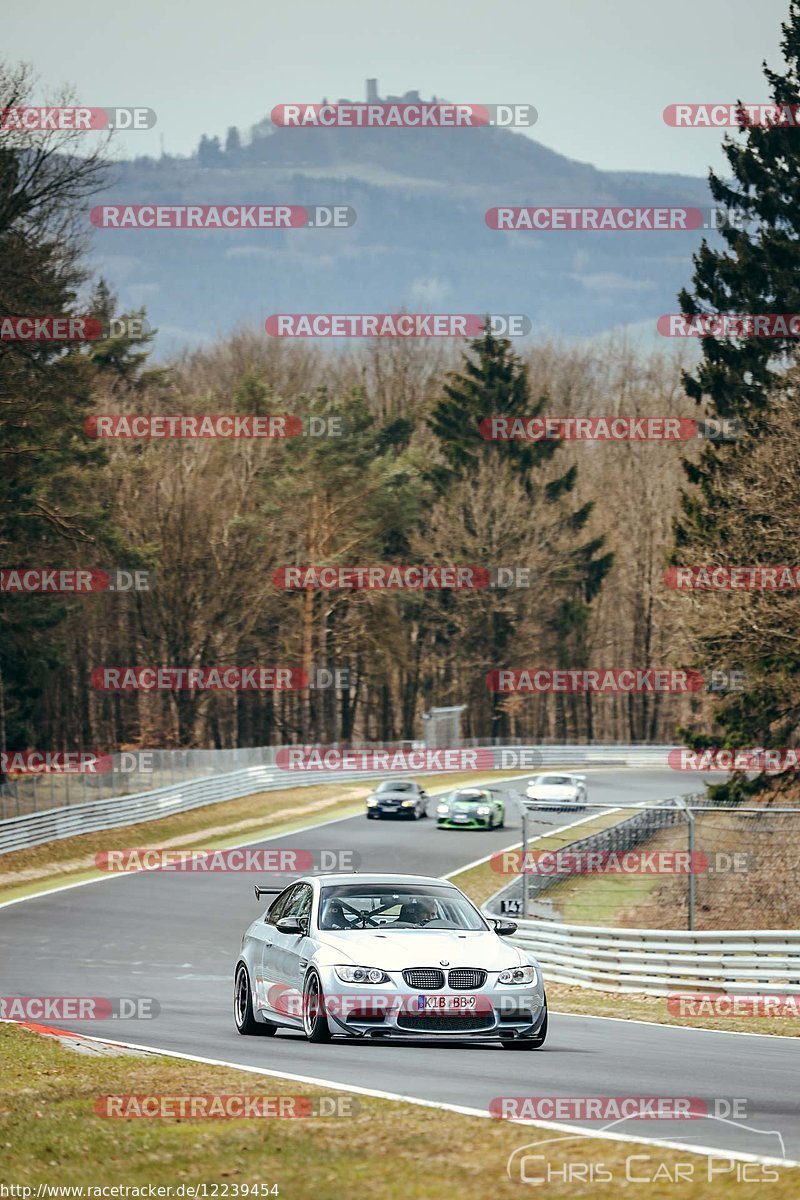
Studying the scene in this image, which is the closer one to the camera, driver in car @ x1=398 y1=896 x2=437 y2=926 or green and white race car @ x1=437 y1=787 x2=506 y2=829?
driver in car @ x1=398 y1=896 x2=437 y2=926

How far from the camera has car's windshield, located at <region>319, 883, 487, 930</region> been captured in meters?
13.7

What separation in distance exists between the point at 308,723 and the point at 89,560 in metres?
23.0

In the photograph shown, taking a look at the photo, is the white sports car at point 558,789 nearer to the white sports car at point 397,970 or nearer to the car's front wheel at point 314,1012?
the white sports car at point 397,970

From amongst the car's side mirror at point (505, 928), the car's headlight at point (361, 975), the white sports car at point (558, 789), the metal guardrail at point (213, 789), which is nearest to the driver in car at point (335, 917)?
the car's side mirror at point (505, 928)

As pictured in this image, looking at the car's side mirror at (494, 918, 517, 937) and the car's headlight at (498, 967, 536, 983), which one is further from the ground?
the car's side mirror at (494, 918, 517, 937)

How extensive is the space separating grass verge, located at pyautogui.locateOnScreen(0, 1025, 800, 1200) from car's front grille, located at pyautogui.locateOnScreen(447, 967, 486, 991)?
8.43ft

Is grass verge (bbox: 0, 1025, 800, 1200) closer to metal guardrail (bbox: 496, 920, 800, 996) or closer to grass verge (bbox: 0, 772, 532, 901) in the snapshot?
metal guardrail (bbox: 496, 920, 800, 996)

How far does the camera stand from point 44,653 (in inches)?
2144

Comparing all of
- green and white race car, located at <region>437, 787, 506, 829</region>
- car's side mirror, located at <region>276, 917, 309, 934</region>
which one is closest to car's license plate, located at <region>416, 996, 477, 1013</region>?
car's side mirror, located at <region>276, 917, 309, 934</region>

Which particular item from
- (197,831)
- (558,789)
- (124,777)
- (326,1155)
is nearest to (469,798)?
(558,789)

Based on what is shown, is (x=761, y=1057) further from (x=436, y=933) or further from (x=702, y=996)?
(x=702, y=996)

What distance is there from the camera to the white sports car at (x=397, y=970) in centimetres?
1275

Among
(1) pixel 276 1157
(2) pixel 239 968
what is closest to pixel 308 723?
(2) pixel 239 968

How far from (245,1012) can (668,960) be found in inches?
345
